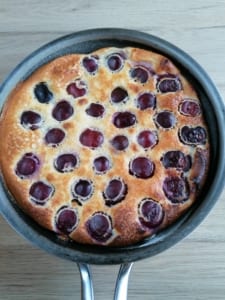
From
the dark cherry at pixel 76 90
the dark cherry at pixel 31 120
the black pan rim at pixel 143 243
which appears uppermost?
the dark cherry at pixel 76 90

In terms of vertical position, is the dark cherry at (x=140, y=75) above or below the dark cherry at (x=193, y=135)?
above

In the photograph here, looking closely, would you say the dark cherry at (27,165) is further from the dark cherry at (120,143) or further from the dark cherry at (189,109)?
the dark cherry at (189,109)

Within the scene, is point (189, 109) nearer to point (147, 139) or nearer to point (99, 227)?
point (147, 139)

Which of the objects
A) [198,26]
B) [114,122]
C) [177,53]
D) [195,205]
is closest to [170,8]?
[198,26]

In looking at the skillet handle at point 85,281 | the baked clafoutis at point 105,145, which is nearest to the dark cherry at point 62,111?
the baked clafoutis at point 105,145

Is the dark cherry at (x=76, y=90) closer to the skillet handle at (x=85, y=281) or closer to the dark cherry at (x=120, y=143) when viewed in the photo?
the dark cherry at (x=120, y=143)
